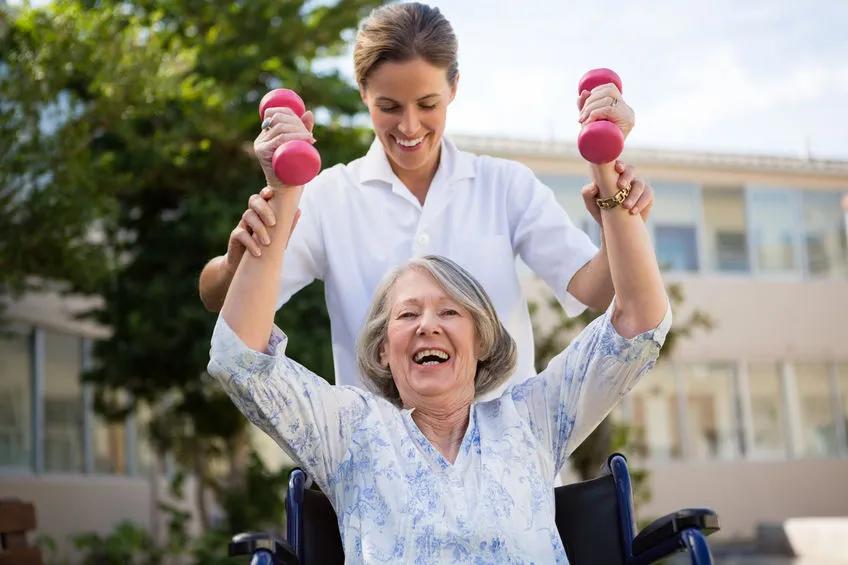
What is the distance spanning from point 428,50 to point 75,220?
429 centimetres

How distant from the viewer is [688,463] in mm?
13648

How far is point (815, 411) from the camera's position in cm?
1445

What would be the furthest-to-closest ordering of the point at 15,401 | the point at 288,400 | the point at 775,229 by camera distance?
1. the point at 775,229
2. the point at 15,401
3. the point at 288,400

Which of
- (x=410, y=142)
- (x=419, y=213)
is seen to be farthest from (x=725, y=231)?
(x=410, y=142)

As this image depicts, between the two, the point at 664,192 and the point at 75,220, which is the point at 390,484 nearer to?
the point at 75,220

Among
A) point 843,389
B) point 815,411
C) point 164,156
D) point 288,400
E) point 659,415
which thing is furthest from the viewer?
point 843,389

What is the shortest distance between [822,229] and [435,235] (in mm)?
13358

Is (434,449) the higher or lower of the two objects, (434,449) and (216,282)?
the lower

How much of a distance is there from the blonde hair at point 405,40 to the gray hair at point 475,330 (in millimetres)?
404

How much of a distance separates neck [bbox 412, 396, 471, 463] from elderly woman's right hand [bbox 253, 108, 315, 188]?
1.71 feet

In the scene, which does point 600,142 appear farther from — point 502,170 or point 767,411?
point 767,411

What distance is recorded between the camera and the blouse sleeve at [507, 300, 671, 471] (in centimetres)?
189

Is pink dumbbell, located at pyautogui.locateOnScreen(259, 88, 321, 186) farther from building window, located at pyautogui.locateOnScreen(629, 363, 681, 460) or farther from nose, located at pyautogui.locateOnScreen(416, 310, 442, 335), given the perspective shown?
building window, located at pyautogui.locateOnScreen(629, 363, 681, 460)

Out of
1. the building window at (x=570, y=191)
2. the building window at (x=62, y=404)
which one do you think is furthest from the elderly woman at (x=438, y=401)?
the building window at (x=570, y=191)
